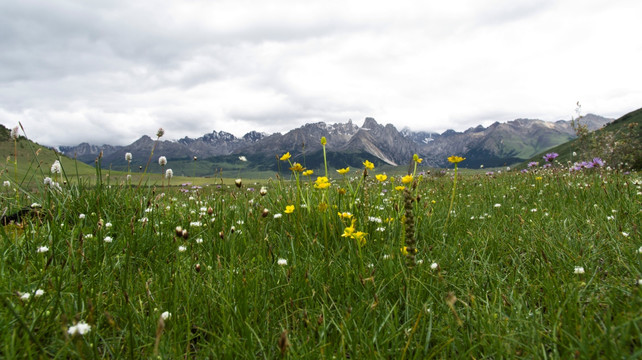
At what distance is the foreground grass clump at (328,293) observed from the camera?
6.23ft

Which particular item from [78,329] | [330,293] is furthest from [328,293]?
[78,329]

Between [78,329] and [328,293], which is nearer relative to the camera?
[78,329]

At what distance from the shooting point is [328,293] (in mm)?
2600

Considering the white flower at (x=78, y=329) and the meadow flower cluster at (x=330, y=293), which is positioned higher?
the white flower at (x=78, y=329)

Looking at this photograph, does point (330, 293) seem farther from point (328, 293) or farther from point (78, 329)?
point (78, 329)

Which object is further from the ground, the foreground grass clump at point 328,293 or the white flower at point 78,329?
the white flower at point 78,329

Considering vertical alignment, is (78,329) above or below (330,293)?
above

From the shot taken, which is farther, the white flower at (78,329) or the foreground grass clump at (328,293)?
the foreground grass clump at (328,293)

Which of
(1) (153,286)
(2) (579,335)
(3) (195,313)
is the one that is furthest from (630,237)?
(1) (153,286)

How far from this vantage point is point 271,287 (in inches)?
107

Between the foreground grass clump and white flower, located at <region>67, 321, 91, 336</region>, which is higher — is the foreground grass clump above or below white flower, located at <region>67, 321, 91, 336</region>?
below

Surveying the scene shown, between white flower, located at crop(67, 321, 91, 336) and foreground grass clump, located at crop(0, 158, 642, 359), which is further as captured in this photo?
foreground grass clump, located at crop(0, 158, 642, 359)

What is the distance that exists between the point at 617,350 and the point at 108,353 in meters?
2.94

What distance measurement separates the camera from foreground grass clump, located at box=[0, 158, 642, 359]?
74.8 inches
